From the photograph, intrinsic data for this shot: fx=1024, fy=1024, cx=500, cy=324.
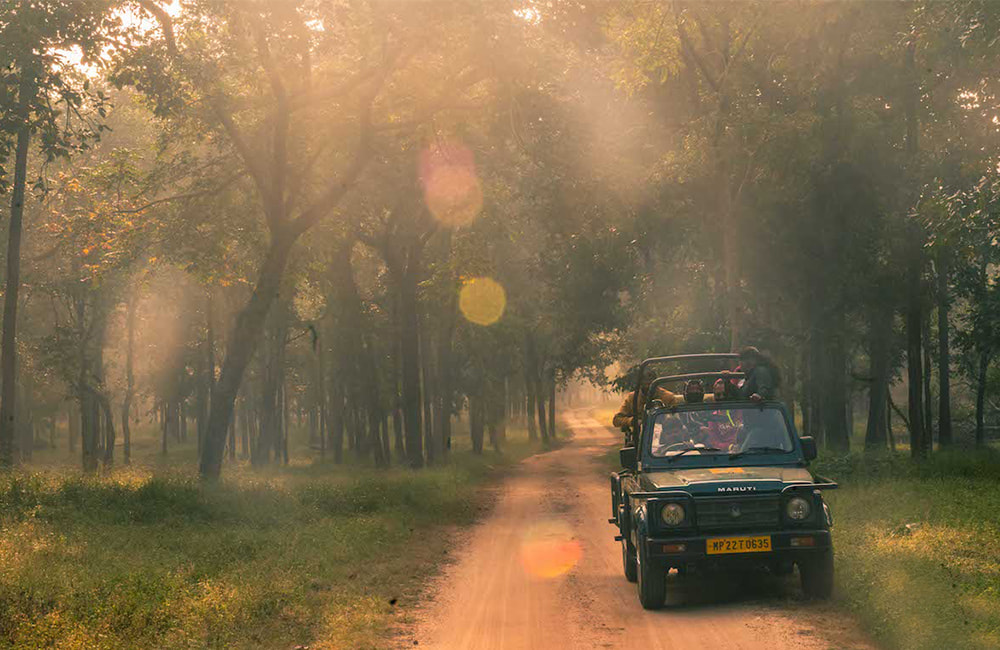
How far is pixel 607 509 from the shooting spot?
2342cm

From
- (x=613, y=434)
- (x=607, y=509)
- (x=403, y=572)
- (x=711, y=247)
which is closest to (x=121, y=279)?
(x=711, y=247)

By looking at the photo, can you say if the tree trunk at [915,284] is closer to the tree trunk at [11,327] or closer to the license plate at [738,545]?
the license plate at [738,545]

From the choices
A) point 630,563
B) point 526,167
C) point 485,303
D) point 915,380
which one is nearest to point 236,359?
point 526,167

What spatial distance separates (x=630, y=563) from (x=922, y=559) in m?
3.48

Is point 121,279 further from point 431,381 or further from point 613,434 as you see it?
point 613,434

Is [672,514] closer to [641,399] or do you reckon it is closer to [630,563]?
[630,563]

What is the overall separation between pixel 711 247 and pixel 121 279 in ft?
81.8

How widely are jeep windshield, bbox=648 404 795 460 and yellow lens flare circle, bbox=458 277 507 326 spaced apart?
30401 millimetres

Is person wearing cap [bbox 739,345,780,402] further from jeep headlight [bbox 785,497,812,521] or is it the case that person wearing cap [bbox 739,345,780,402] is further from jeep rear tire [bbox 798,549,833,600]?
jeep rear tire [bbox 798,549,833,600]

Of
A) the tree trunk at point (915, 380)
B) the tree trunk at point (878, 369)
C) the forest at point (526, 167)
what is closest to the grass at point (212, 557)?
the forest at point (526, 167)

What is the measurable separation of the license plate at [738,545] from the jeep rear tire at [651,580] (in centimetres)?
57

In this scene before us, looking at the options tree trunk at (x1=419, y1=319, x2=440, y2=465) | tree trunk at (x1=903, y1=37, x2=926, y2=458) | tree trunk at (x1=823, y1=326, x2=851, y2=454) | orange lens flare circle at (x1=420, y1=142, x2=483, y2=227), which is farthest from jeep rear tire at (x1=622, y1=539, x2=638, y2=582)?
tree trunk at (x1=419, y1=319, x2=440, y2=465)

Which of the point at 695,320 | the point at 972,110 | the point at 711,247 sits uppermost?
the point at 972,110

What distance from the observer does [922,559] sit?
11656 millimetres
